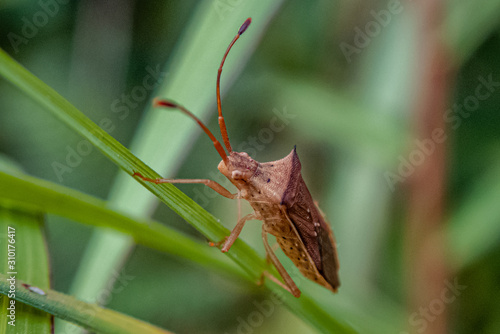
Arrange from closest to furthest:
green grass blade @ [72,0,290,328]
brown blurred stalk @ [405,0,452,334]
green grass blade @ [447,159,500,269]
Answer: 1. green grass blade @ [72,0,290,328]
2. brown blurred stalk @ [405,0,452,334]
3. green grass blade @ [447,159,500,269]

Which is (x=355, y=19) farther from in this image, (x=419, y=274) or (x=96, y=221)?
(x=96, y=221)

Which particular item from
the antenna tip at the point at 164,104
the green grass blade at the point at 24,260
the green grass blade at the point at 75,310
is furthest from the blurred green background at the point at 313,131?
the green grass blade at the point at 75,310

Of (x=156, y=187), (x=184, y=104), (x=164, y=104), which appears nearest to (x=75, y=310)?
(x=156, y=187)

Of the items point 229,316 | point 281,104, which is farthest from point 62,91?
point 229,316

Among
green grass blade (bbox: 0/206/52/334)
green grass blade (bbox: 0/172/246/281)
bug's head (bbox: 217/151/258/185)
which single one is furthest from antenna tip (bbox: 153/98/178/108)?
bug's head (bbox: 217/151/258/185)

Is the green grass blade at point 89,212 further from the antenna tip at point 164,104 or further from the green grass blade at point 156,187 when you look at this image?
the antenna tip at point 164,104

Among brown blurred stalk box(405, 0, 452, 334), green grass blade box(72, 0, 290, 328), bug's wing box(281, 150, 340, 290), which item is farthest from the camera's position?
brown blurred stalk box(405, 0, 452, 334)

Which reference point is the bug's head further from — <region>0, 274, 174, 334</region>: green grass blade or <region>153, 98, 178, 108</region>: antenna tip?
<region>0, 274, 174, 334</region>: green grass blade

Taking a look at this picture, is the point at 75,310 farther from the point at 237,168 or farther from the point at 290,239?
the point at 290,239
